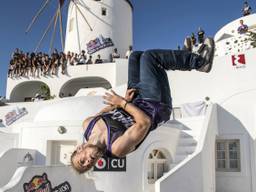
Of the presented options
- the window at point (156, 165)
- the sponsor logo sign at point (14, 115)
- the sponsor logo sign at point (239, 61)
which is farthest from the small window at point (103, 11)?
the window at point (156, 165)

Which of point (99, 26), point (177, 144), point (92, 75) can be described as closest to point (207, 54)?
point (177, 144)

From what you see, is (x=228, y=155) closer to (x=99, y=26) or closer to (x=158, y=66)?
(x=158, y=66)

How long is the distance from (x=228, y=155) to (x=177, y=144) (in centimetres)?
270

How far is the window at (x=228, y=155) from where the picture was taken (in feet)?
46.8

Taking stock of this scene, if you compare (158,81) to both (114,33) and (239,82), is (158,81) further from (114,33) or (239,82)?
(114,33)

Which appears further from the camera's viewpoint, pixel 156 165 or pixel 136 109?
pixel 156 165

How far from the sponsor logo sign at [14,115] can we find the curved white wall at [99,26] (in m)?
7.27

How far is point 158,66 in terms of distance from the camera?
3.43 m

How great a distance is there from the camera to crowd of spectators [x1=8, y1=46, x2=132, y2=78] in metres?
Result: 22.9

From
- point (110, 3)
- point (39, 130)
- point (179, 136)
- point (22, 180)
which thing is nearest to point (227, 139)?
point (179, 136)

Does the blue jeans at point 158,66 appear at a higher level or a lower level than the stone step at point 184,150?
higher

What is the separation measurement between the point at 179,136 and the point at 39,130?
539 cm

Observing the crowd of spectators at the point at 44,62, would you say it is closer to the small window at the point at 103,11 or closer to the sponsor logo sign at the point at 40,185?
the small window at the point at 103,11

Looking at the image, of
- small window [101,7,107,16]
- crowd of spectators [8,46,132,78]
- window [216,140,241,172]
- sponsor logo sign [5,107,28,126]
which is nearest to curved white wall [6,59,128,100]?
crowd of spectators [8,46,132,78]
